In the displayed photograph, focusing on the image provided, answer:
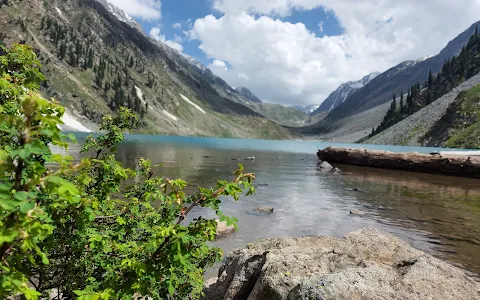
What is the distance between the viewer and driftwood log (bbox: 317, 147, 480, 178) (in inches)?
1623

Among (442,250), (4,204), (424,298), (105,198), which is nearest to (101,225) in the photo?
(105,198)

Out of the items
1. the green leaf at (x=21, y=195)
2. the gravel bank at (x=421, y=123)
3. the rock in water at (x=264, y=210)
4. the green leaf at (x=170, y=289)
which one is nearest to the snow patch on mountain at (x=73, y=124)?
the rock in water at (x=264, y=210)

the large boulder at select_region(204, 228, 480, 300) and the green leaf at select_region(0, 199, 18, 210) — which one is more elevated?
the green leaf at select_region(0, 199, 18, 210)

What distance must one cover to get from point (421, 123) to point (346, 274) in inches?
7654

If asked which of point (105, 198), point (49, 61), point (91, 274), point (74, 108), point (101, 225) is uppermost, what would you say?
point (49, 61)

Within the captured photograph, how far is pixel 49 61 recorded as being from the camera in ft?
640

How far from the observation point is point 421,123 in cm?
17162

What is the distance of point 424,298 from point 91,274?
5.17m

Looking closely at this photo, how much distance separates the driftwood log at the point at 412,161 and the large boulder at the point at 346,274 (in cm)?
4155

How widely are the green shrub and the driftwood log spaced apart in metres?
46.3

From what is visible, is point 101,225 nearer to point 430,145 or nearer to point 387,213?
point 387,213

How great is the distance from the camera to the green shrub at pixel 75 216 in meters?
2.21

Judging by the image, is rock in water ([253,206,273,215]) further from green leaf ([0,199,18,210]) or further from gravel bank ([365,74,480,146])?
gravel bank ([365,74,480,146])

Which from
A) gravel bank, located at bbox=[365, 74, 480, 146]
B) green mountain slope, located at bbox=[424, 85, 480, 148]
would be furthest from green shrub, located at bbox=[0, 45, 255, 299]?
gravel bank, located at bbox=[365, 74, 480, 146]
